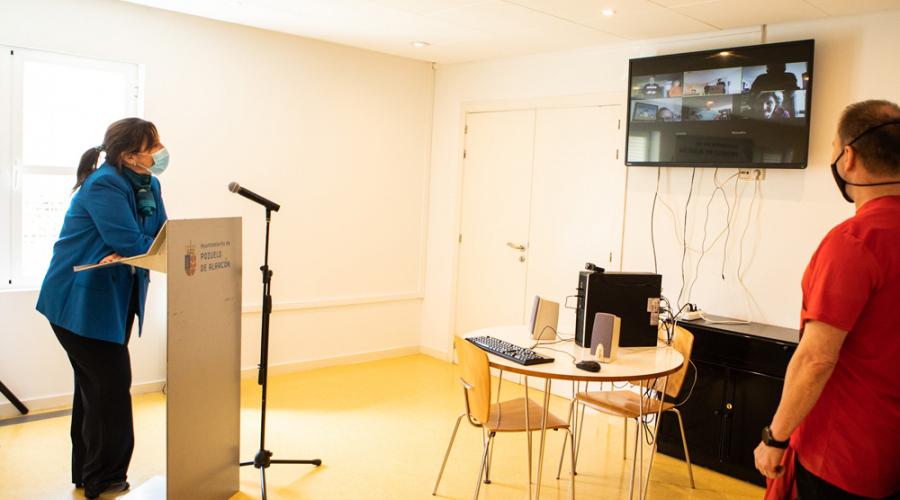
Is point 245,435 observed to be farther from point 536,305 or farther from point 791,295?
point 791,295

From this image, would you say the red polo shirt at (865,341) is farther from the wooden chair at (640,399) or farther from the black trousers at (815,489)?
the wooden chair at (640,399)

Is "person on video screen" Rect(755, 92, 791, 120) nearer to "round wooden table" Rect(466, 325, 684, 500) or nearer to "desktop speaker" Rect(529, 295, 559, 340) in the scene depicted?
"round wooden table" Rect(466, 325, 684, 500)

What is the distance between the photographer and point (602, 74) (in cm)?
456

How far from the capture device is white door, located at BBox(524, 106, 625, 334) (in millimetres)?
4527

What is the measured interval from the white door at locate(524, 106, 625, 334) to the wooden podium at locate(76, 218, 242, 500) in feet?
8.84

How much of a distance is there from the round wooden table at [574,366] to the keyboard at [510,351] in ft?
0.07

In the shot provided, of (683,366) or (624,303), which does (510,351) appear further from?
(683,366)

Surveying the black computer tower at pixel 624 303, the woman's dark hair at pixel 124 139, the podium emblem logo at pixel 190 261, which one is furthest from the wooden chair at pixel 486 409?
the woman's dark hair at pixel 124 139

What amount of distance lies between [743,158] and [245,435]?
346 cm

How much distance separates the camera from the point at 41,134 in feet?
13.0

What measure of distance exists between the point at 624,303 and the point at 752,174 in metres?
1.47

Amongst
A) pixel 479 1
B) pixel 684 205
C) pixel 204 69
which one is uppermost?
pixel 479 1

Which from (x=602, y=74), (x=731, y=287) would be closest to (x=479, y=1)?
(x=602, y=74)

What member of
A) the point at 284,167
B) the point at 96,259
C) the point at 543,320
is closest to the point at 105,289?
the point at 96,259
